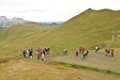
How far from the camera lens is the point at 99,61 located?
6600cm

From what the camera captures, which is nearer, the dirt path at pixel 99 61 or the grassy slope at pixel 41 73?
the grassy slope at pixel 41 73

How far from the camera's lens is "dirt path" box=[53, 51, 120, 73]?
199ft

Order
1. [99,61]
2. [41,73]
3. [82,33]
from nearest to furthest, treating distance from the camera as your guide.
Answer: [41,73]
[99,61]
[82,33]

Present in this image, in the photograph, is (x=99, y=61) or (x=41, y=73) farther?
(x=99, y=61)

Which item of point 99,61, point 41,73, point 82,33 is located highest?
point 82,33

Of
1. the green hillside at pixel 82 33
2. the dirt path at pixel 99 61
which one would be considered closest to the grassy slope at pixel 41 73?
the dirt path at pixel 99 61

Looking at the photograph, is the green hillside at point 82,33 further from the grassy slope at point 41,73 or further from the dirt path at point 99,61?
the grassy slope at point 41,73

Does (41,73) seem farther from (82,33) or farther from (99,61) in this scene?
(82,33)

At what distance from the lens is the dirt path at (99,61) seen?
60709 mm

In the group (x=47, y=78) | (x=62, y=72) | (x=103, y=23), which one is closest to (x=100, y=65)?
(x=62, y=72)

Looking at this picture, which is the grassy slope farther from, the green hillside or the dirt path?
the green hillside

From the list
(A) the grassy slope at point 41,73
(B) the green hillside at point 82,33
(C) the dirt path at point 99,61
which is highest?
(B) the green hillside at point 82,33

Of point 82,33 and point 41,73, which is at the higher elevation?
point 82,33

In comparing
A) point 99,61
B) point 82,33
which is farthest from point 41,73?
point 82,33
